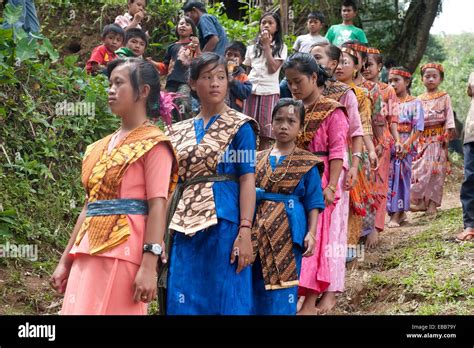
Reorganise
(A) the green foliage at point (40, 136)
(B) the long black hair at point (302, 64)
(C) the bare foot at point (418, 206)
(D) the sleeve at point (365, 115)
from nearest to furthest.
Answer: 1. (B) the long black hair at point (302, 64)
2. (A) the green foliage at point (40, 136)
3. (D) the sleeve at point (365, 115)
4. (C) the bare foot at point (418, 206)

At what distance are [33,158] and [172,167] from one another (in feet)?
11.7

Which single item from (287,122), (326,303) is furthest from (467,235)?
(287,122)

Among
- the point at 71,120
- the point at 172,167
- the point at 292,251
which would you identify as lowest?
the point at 292,251

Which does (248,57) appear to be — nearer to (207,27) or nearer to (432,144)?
(207,27)

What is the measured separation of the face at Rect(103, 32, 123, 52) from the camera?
9.06 metres

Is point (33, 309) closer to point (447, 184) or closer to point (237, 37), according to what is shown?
point (237, 37)

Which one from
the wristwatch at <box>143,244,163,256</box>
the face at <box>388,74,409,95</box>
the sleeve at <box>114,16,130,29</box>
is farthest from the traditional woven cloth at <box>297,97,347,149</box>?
the face at <box>388,74,409,95</box>

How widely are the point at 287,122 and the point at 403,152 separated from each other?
5131 mm

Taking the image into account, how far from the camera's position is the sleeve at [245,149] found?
4.73m

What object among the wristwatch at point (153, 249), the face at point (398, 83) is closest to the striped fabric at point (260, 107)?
the face at point (398, 83)

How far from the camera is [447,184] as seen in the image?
14.5 m

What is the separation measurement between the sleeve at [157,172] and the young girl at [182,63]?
4373 mm

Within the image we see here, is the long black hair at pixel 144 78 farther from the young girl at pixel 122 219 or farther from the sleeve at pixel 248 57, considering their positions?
the sleeve at pixel 248 57
